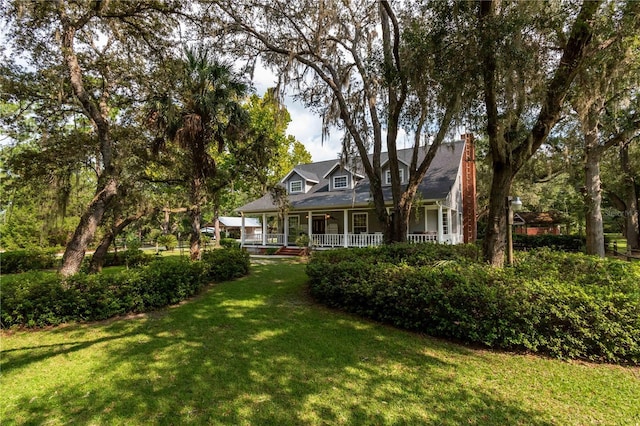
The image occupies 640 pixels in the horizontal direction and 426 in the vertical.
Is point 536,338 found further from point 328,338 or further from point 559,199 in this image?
point 559,199

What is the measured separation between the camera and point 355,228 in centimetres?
1870

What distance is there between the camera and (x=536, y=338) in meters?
4.26

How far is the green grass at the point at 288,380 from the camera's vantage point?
2900 mm

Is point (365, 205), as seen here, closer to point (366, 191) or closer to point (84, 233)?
point (366, 191)

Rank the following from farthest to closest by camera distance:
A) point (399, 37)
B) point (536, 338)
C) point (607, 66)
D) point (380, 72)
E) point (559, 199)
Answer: point (559, 199), point (380, 72), point (399, 37), point (607, 66), point (536, 338)

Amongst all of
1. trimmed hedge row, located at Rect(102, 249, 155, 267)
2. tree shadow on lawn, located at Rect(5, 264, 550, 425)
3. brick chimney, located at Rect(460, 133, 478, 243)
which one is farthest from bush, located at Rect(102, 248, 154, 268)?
brick chimney, located at Rect(460, 133, 478, 243)

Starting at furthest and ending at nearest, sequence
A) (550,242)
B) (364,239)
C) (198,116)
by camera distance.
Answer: (550,242) < (364,239) < (198,116)

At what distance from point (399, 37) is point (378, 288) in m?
6.80

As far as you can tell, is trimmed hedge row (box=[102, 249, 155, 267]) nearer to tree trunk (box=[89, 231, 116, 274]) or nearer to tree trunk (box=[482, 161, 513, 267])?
tree trunk (box=[89, 231, 116, 274])

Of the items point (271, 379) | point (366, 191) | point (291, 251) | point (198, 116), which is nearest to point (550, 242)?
point (366, 191)

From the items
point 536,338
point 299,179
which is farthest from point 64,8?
point 299,179

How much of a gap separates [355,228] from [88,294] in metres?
14.6

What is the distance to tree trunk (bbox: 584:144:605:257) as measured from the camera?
998 centimetres

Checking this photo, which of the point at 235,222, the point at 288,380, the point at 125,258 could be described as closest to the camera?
the point at 288,380
